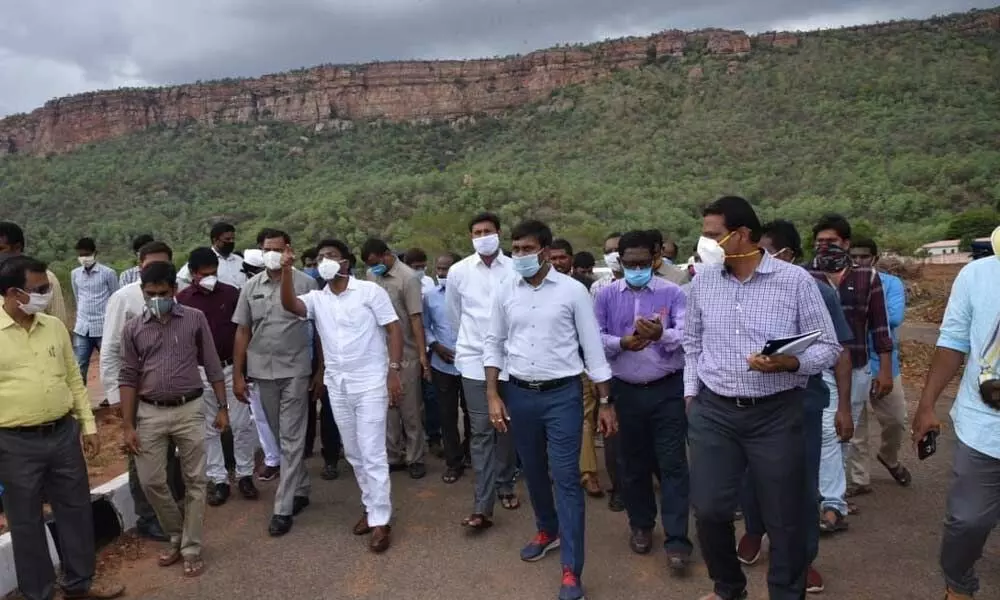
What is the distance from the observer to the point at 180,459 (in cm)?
450

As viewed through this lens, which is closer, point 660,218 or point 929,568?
point 929,568

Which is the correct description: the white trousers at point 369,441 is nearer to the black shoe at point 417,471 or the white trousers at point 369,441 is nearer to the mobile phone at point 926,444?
the black shoe at point 417,471

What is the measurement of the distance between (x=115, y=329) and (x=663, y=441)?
3874 millimetres

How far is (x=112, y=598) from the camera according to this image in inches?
164

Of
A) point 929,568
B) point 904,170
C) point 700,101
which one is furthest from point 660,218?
point 929,568

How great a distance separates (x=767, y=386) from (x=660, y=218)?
1145 inches

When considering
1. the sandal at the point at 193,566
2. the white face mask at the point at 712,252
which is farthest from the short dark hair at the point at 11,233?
the white face mask at the point at 712,252

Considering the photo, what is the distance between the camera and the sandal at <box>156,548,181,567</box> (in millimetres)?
4543

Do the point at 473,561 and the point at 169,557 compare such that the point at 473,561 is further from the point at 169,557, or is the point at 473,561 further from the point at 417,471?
the point at 169,557

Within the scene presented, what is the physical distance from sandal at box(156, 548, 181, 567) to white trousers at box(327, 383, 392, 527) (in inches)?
47.3

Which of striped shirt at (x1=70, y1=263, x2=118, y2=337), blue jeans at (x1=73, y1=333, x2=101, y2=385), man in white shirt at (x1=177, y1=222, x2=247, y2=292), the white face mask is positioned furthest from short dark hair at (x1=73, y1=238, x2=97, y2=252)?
the white face mask

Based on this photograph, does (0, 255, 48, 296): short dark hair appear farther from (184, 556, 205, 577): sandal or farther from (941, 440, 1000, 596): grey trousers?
(941, 440, 1000, 596): grey trousers

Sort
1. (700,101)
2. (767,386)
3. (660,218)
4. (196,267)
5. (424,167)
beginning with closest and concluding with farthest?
(767,386) < (196,267) < (660,218) < (700,101) < (424,167)

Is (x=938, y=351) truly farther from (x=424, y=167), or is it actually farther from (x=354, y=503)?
(x=424, y=167)
